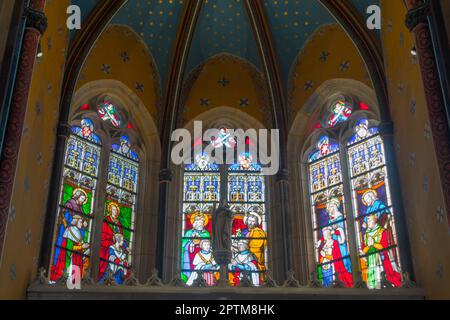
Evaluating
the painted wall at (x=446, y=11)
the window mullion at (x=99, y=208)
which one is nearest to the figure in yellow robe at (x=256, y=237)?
the window mullion at (x=99, y=208)

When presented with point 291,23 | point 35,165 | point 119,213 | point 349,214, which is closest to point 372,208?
point 349,214

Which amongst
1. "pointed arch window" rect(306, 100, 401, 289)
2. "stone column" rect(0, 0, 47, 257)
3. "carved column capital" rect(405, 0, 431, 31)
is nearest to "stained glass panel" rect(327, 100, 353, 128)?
"pointed arch window" rect(306, 100, 401, 289)

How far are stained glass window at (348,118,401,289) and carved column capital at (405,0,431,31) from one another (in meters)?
4.21

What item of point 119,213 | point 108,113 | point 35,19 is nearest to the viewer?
point 35,19

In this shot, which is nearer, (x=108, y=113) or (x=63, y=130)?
(x=63, y=130)

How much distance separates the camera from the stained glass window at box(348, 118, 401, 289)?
1324 cm

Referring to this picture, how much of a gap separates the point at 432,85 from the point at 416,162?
8.60 ft

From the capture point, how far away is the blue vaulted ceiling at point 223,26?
15539 millimetres

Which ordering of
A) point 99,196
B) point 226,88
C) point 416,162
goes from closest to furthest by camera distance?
point 416,162 → point 99,196 → point 226,88

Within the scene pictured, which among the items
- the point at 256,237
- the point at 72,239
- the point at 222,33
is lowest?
the point at 72,239

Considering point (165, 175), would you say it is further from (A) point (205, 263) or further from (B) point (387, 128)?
(B) point (387, 128)

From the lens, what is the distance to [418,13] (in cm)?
1006

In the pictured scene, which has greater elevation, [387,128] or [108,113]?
[108,113]

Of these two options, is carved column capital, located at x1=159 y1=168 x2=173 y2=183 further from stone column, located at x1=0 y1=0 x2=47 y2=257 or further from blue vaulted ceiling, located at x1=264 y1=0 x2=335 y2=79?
stone column, located at x1=0 y1=0 x2=47 y2=257
